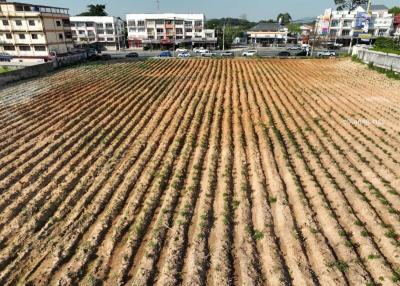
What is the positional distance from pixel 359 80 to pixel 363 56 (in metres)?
12.5

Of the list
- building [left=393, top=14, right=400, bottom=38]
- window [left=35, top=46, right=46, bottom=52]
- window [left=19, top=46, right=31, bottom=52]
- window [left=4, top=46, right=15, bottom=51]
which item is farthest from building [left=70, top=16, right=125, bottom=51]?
building [left=393, top=14, right=400, bottom=38]

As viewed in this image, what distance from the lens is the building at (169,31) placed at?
88.7m

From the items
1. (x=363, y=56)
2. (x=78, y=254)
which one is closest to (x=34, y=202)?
(x=78, y=254)

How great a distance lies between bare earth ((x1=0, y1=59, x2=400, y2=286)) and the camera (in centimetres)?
816

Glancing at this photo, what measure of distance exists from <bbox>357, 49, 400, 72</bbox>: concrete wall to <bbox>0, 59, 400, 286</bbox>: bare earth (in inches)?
428

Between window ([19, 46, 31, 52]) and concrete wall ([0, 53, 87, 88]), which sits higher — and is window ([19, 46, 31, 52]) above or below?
above

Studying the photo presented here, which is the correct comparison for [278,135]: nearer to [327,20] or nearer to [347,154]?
[347,154]

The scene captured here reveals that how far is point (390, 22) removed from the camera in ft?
287

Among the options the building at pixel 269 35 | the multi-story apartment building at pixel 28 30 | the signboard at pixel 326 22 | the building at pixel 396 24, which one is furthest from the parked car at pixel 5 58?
the building at pixel 396 24

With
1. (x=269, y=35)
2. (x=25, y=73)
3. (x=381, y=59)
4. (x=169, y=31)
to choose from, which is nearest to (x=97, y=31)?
(x=169, y=31)

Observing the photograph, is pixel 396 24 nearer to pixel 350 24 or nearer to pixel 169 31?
pixel 350 24

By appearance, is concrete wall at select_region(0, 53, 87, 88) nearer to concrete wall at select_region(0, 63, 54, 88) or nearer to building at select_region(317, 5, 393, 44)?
concrete wall at select_region(0, 63, 54, 88)

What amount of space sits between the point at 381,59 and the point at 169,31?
66250mm

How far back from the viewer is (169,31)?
9000 centimetres
